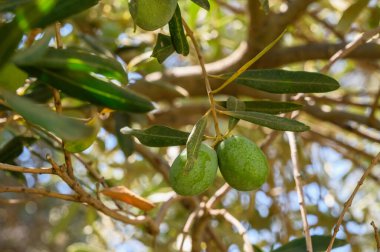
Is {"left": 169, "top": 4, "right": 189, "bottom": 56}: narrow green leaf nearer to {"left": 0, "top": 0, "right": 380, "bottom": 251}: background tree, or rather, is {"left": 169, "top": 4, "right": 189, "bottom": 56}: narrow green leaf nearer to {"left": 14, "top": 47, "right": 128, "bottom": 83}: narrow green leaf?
{"left": 0, "top": 0, "right": 380, "bottom": 251}: background tree

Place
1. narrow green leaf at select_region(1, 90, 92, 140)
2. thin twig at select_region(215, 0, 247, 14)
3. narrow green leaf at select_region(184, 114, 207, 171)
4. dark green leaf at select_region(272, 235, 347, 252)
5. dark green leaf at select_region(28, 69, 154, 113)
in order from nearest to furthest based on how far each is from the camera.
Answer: narrow green leaf at select_region(1, 90, 92, 140) < dark green leaf at select_region(28, 69, 154, 113) < narrow green leaf at select_region(184, 114, 207, 171) < dark green leaf at select_region(272, 235, 347, 252) < thin twig at select_region(215, 0, 247, 14)

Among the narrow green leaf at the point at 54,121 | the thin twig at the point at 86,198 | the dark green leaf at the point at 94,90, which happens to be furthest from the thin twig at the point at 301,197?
the narrow green leaf at the point at 54,121

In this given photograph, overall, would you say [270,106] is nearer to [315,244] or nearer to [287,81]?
[287,81]

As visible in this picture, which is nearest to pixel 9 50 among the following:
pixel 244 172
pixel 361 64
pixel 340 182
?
pixel 244 172

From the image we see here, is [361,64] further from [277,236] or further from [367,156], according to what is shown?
[277,236]

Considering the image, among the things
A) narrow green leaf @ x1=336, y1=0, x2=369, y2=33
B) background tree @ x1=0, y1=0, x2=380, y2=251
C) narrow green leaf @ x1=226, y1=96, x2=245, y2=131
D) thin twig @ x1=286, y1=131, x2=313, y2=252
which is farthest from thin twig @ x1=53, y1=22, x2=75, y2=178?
narrow green leaf @ x1=336, y1=0, x2=369, y2=33
